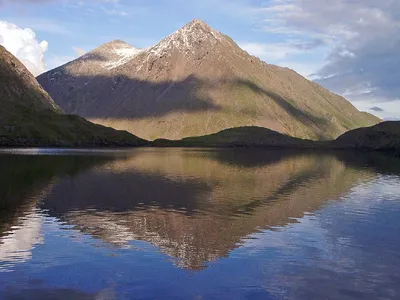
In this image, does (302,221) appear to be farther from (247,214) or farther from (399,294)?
(399,294)

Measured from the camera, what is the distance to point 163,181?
87.2 metres

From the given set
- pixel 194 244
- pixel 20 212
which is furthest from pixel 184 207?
pixel 194 244

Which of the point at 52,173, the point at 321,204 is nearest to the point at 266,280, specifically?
the point at 321,204

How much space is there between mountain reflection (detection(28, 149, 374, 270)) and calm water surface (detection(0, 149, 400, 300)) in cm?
15

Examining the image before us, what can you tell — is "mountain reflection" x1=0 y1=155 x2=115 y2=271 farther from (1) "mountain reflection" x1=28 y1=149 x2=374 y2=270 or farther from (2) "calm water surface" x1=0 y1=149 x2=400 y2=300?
(1) "mountain reflection" x1=28 y1=149 x2=374 y2=270

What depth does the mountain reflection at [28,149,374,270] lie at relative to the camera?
1555 inches

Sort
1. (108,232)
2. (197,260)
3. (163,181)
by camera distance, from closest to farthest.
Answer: (197,260) → (108,232) → (163,181)

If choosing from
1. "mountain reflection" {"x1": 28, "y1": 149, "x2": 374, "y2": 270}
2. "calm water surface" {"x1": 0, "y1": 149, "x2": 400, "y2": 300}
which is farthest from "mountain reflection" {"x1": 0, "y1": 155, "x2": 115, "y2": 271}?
"mountain reflection" {"x1": 28, "y1": 149, "x2": 374, "y2": 270}

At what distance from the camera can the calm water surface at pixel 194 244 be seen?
27.5 m

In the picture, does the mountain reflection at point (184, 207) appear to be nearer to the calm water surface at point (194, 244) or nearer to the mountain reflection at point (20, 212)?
the calm water surface at point (194, 244)

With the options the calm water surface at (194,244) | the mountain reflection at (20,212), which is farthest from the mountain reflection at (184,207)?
the mountain reflection at (20,212)

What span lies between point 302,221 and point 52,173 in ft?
199

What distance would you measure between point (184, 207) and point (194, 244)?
19744 mm

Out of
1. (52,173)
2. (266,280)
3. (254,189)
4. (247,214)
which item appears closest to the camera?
(266,280)
